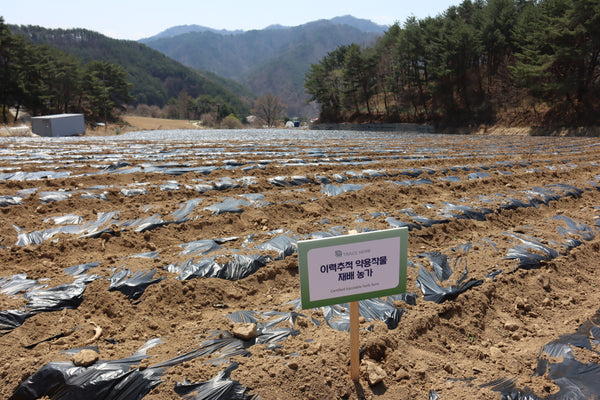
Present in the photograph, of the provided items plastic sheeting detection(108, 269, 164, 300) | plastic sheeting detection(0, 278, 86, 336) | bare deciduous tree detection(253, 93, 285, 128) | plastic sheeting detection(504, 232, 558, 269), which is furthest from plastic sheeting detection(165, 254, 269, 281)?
bare deciduous tree detection(253, 93, 285, 128)

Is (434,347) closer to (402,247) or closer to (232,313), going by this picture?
(402,247)

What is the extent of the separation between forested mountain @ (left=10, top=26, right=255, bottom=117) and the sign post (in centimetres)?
8513

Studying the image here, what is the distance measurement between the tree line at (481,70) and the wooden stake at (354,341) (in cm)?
2390

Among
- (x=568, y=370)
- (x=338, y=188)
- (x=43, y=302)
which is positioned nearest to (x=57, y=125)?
(x=338, y=188)

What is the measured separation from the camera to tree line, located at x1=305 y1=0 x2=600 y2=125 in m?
20.0

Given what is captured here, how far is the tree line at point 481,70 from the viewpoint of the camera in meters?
20.0

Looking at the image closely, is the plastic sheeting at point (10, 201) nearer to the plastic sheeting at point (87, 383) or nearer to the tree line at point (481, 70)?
the plastic sheeting at point (87, 383)

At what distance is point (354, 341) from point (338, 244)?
0.54 meters

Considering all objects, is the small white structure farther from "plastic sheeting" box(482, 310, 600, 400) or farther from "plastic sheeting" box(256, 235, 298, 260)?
"plastic sheeting" box(482, 310, 600, 400)

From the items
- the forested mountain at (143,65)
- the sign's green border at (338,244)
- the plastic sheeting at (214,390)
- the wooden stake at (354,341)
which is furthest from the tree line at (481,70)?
the forested mountain at (143,65)

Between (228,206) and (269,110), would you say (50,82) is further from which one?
(228,206)

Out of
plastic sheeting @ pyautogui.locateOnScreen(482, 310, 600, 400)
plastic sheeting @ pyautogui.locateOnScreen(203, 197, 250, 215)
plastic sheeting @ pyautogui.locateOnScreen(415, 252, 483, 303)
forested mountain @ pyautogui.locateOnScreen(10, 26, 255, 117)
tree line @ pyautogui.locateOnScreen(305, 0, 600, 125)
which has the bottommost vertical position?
plastic sheeting @ pyautogui.locateOnScreen(482, 310, 600, 400)

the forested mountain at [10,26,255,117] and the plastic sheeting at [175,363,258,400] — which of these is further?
the forested mountain at [10,26,255,117]

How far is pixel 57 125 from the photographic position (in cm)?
2475
